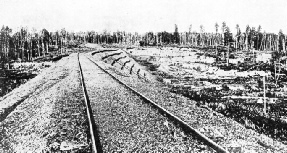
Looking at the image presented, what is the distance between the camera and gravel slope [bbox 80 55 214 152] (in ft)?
24.7

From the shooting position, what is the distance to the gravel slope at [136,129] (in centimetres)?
753

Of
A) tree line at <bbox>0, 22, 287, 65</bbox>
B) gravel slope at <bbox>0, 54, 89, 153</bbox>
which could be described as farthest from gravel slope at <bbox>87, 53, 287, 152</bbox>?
tree line at <bbox>0, 22, 287, 65</bbox>

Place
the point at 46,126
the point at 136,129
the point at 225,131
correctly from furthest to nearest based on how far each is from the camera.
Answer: the point at 46,126
the point at 225,131
the point at 136,129

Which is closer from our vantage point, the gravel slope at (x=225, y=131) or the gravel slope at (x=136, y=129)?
the gravel slope at (x=136, y=129)

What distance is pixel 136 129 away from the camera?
29.9 ft

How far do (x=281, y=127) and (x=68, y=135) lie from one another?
7.79m

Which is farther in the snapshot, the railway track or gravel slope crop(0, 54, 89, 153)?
gravel slope crop(0, 54, 89, 153)

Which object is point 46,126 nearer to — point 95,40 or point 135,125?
point 135,125

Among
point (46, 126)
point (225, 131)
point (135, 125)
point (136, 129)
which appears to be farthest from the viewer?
point (46, 126)

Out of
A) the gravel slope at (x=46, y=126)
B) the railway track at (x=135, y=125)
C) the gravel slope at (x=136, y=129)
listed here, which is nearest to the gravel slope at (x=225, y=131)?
the railway track at (x=135, y=125)

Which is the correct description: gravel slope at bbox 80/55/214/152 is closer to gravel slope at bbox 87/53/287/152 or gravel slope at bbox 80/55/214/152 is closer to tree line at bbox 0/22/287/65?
gravel slope at bbox 87/53/287/152

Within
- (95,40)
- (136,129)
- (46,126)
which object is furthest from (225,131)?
(95,40)

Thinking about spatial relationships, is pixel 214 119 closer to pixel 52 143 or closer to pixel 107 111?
pixel 107 111

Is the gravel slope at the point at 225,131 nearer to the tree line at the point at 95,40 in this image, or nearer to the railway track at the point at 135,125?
the railway track at the point at 135,125
